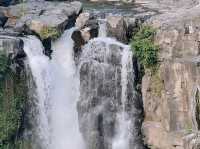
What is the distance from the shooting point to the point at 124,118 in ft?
85.3

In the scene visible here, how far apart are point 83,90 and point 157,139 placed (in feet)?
12.1

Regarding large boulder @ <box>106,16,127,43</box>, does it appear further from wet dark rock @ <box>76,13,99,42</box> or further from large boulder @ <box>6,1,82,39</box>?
large boulder @ <box>6,1,82,39</box>

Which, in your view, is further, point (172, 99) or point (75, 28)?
point (75, 28)

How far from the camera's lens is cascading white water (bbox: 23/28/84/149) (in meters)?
25.9

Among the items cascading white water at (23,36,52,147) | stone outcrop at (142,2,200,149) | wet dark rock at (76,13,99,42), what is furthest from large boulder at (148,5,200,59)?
cascading white water at (23,36,52,147)

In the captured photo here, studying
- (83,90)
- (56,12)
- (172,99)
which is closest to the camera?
(172,99)

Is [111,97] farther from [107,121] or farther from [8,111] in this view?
[8,111]

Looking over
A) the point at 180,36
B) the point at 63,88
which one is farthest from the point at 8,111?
the point at 180,36

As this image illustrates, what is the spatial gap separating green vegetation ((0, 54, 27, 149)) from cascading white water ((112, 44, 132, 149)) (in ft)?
13.4

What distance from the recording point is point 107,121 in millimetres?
26000

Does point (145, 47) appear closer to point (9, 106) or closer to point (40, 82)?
point (40, 82)

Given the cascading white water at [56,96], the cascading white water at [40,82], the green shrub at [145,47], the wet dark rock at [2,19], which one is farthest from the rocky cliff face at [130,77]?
the cascading white water at [40,82]

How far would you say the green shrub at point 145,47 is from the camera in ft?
82.9

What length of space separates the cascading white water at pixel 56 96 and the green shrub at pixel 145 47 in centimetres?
284
